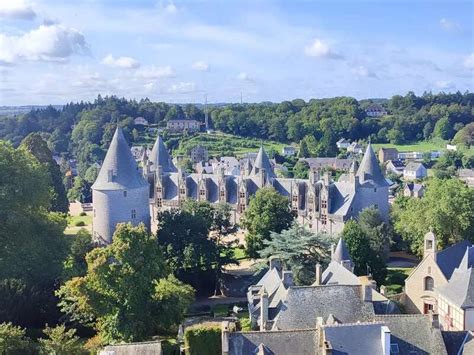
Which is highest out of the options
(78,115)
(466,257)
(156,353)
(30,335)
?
(78,115)

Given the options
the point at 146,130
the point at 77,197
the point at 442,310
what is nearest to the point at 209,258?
the point at 442,310

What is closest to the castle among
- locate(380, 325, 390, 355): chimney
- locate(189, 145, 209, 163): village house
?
locate(380, 325, 390, 355): chimney

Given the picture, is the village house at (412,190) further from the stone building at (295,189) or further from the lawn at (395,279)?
the lawn at (395,279)

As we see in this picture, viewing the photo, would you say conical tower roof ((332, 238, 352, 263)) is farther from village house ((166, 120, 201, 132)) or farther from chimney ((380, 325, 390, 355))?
village house ((166, 120, 201, 132))

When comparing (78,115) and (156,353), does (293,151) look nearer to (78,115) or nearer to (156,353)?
(78,115)

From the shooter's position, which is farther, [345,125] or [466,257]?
[345,125]

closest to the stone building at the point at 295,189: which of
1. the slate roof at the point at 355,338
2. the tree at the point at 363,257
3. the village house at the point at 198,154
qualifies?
the tree at the point at 363,257

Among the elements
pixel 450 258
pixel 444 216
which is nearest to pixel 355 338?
pixel 450 258
